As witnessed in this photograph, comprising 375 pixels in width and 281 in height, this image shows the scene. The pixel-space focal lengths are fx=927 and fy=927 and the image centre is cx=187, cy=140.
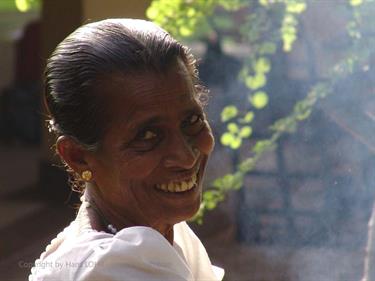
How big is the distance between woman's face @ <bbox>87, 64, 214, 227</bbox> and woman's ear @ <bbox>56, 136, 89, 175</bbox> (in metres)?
0.03

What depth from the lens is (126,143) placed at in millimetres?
1832

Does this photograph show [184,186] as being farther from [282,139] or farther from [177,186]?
[282,139]

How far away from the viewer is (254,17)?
12.7 ft

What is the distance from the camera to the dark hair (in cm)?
181

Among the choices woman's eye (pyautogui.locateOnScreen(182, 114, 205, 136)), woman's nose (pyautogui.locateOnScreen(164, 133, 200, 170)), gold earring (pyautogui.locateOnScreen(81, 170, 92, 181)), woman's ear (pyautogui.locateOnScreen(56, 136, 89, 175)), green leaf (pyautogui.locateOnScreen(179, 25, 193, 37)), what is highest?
woman's eye (pyautogui.locateOnScreen(182, 114, 205, 136))

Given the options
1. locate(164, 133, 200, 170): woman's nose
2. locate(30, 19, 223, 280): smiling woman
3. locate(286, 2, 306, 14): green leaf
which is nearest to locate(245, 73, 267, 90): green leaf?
locate(286, 2, 306, 14): green leaf

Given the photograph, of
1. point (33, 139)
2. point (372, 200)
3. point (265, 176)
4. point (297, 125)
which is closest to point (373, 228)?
point (372, 200)

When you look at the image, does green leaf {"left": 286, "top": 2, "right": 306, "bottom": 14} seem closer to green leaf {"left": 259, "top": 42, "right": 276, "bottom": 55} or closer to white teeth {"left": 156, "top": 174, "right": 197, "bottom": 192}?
green leaf {"left": 259, "top": 42, "right": 276, "bottom": 55}

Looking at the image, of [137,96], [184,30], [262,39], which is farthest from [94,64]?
[262,39]

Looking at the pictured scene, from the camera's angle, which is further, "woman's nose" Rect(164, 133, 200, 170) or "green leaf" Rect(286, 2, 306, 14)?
"green leaf" Rect(286, 2, 306, 14)

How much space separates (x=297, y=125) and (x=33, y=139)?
6818 millimetres

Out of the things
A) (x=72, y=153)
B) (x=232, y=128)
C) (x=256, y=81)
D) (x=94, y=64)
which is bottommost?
(x=232, y=128)

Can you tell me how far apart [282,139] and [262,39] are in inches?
23.6

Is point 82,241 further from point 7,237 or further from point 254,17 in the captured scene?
point 7,237
